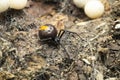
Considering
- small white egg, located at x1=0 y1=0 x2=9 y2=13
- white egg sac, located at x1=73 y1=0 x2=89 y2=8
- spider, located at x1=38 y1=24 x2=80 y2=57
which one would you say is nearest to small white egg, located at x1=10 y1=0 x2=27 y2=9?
small white egg, located at x1=0 y1=0 x2=9 y2=13

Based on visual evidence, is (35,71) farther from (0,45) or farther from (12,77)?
(0,45)

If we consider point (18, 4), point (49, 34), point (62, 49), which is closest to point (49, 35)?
point (49, 34)

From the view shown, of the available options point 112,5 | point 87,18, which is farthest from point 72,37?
point 112,5

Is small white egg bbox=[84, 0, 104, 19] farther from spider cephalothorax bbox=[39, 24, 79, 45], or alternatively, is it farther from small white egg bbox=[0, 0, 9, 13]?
small white egg bbox=[0, 0, 9, 13]

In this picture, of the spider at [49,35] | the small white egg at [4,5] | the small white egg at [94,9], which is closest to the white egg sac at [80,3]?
the small white egg at [94,9]

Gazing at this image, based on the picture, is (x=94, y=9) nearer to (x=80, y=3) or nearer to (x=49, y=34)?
(x=80, y=3)

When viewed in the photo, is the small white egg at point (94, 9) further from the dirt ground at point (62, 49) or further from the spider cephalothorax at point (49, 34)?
the spider cephalothorax at point (49, 34)
